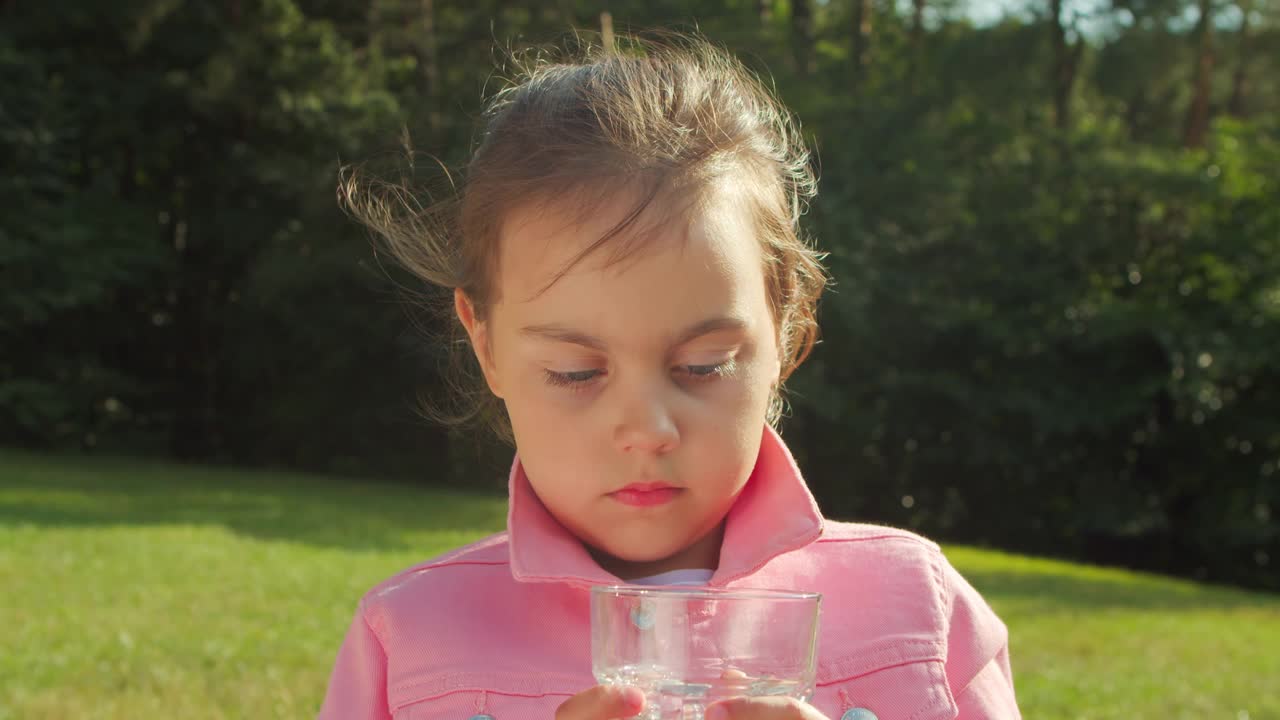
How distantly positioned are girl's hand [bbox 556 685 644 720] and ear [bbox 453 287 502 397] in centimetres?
81

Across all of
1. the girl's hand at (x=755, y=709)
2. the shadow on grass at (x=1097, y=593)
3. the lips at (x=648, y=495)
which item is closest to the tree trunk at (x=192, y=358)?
the shadow on grass at (x=1097, y=593)

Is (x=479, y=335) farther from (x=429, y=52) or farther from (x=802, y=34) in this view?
(x=802, y=34)

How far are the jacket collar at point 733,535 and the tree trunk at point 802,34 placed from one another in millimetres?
18707

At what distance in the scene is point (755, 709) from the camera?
4.65ft

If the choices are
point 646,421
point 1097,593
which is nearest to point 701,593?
point 646,421

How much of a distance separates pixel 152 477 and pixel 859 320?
9684 mm

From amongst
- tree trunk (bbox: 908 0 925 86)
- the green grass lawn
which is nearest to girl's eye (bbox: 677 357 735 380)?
the green grass lawn

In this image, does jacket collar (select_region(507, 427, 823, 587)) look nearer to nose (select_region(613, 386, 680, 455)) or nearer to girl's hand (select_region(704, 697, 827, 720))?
nose (select_region(613, 386, 680, 455))

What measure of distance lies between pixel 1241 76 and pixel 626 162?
1099 inches

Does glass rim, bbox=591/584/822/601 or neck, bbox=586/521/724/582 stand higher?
glass rim, bbox=591/584/822/601

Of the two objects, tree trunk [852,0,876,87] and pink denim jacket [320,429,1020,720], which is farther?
tree trunk [852,0,876,87]

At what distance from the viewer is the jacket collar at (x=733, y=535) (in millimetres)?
1977

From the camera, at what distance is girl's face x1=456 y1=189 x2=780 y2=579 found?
1.87 meters

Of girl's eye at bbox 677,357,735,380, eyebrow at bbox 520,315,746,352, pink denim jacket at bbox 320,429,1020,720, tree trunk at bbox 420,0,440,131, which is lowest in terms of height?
pink denim jacket at bbox 320,429,1020,720
